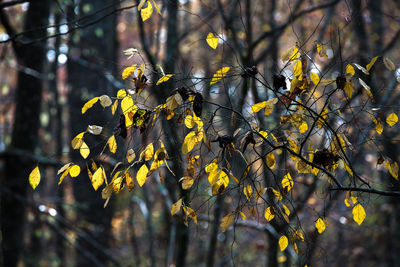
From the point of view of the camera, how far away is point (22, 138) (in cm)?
567

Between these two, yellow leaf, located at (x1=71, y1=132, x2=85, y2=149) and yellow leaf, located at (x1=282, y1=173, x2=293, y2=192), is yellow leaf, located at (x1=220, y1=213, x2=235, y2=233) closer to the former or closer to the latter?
yellow leaf, located at (x1=282, y1=173, x2=293, y2=192)

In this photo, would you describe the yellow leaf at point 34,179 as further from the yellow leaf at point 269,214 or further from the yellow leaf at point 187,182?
the yellow leaf at point 269,214

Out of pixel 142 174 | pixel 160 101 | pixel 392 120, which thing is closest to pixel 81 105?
pixel 160 101

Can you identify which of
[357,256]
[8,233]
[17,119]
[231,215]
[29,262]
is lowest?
[357,256]

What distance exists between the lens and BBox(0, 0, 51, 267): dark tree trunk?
5.48m

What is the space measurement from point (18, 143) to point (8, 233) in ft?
3.89

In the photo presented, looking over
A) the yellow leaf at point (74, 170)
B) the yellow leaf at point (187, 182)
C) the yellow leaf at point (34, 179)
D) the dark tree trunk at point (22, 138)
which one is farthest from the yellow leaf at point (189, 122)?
the dark tree trunk at point (22, 138)

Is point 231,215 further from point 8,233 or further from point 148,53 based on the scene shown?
point 8,233

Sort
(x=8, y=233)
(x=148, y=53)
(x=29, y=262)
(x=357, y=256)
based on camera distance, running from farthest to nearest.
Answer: (x=357, y=256) → (x=29, y=262) → (x=8, y=233) → (x=148, y=53)

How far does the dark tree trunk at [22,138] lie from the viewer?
18.0ft

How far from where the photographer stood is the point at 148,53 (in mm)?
4566

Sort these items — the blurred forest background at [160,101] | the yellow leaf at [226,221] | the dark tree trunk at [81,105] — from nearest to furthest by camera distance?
the yellow leaf at [226,221], the blurred forest background at [160,101], the dark tree trunk at [81,105]

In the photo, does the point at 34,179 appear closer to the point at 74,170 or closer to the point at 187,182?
the point at 74,170

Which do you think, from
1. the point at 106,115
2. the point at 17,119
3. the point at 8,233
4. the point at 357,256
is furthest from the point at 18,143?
the point at 357,256
